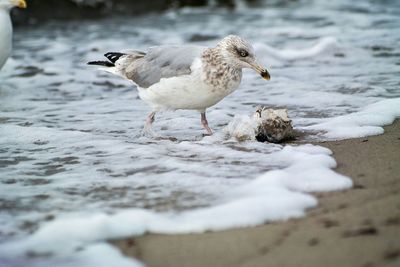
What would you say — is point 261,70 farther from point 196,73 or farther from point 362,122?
point 362,122

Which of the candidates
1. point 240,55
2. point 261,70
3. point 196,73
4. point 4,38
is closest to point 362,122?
point 261,70

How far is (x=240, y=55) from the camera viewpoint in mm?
4785

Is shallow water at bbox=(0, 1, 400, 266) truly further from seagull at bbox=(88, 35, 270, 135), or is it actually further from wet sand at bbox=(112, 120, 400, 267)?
seagull at bbox=(88, 35, 270, 135)

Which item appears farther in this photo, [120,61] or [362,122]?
[120,61]

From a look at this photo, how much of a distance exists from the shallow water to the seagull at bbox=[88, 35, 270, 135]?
32cm

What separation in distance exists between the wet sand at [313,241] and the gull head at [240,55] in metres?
1.70

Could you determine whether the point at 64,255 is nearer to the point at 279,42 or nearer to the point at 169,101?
the point at 169,101

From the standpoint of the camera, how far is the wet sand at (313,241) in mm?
2576

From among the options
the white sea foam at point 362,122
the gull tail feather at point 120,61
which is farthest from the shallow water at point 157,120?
the gull tail feather at point 120,61

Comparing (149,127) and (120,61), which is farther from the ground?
(120,61)

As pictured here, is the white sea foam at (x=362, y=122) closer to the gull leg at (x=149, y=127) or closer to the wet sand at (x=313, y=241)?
the gull leg at (x=149, y=127)

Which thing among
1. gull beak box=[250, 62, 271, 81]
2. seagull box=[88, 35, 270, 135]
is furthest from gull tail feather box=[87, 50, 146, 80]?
gull beak box=[250, 62, 271, 81]

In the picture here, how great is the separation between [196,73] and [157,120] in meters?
1.20

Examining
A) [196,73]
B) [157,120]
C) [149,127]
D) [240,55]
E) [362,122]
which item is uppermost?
[240,55]
